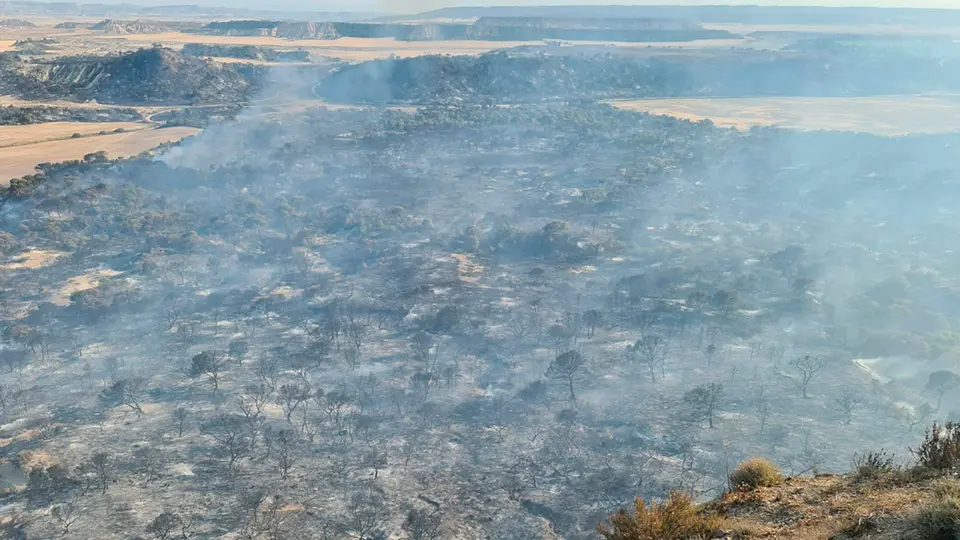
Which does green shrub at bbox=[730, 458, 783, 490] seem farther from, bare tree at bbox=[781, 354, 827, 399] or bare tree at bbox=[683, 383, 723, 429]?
bare tree at bbox=[781, 354, 827, 399]

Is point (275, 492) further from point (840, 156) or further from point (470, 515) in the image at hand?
point (840, 156)

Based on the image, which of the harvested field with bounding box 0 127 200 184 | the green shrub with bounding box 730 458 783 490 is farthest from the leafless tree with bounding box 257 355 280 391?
the harvested field with bounding box 0 127 200 184

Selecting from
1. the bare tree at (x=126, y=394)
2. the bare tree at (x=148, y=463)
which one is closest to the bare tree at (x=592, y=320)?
the bare tree at (x=148, y=463)

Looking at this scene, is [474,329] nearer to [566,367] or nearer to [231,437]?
[566,367]

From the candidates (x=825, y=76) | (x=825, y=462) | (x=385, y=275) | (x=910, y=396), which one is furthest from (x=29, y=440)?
(x=825, y=76)

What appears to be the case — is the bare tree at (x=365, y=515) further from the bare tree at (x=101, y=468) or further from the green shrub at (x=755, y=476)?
the green shrub at (x=755, y=476)

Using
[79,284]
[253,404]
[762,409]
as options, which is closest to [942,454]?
[762,409]
